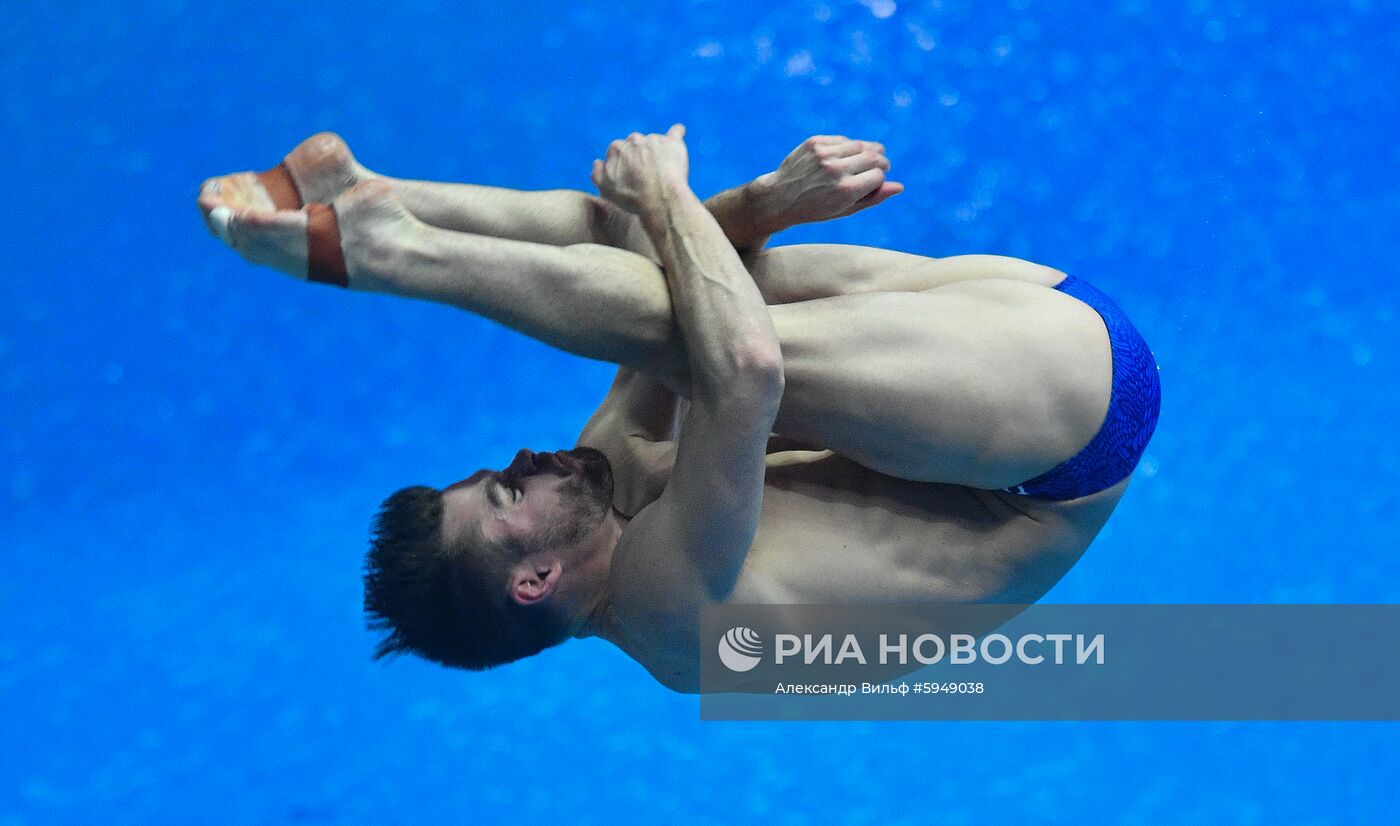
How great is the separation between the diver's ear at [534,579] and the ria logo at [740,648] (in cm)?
25

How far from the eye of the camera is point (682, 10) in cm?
457

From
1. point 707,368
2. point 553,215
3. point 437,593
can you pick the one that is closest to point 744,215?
point 553,215

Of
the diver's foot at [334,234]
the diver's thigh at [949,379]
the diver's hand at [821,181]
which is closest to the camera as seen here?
the diver's foot at [334,234]

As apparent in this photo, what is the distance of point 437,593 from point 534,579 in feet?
0.47

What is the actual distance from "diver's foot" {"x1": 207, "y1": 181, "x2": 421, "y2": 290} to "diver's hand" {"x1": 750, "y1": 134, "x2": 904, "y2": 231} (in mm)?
500

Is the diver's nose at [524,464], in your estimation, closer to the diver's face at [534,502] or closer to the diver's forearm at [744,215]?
the diver's face at [534,502]

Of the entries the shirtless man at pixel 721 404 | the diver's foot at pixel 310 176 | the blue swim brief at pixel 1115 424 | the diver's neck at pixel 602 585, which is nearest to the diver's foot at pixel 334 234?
the shirtless man at pixel 721 404

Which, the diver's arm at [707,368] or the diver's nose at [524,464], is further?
the diver's nose at [524,464]

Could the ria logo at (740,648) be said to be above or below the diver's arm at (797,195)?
below

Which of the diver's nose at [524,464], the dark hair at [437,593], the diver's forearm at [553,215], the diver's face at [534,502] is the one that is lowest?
the dark hair at [437,593]

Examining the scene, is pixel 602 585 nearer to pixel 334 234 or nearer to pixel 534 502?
pixel 534 502

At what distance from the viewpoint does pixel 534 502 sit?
2107mm

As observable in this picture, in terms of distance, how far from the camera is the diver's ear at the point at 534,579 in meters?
2.11

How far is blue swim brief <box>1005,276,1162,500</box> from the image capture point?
195cm
